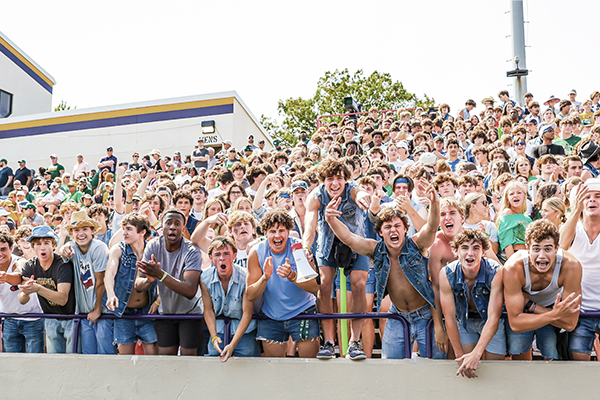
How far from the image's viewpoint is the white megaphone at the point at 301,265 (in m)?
4.07

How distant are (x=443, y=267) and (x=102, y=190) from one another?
10.6 metres

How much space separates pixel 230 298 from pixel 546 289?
8.61 feet

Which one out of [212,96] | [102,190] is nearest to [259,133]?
[212,96]

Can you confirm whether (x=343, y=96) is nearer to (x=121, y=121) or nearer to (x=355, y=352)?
(x=121, y=121)

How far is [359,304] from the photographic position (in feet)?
15.5

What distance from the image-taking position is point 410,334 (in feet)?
14.7

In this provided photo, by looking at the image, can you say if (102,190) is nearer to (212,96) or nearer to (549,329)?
(212,96)

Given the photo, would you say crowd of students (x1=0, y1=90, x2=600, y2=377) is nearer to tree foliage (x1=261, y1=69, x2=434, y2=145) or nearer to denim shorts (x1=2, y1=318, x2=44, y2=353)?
denim shorts (x1=2, y1=318, x2=44, y2=353)

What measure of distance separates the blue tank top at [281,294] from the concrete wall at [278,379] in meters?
0.43

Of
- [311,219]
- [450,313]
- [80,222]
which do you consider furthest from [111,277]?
[450,313]

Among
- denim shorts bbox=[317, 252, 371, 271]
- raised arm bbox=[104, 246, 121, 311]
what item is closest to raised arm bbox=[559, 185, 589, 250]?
denim shorts bbox=[317, 252, 371, 271]

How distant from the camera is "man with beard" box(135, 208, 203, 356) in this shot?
15.9 ft

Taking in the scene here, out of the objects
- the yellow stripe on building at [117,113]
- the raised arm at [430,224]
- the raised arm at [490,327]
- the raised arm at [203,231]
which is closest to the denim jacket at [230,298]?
the raised arm at [203,231]

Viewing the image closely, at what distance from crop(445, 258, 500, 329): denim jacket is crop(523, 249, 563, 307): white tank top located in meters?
0.29
